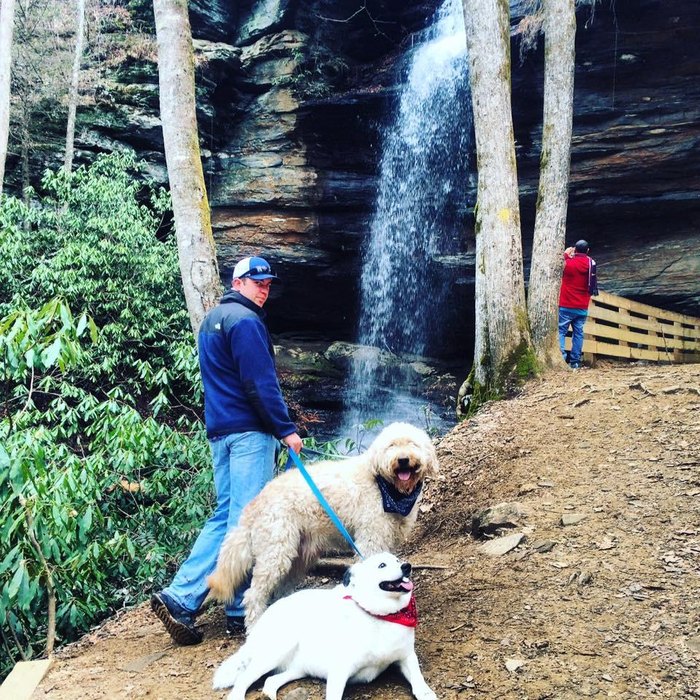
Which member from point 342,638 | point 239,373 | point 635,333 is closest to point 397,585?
point 342,638

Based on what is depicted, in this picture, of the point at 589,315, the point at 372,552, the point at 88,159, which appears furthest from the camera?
the point at 88,159

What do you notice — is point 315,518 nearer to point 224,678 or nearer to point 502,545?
point 224,678

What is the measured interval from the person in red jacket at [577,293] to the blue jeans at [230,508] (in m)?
7.50

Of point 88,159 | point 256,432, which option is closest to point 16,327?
point 256,432

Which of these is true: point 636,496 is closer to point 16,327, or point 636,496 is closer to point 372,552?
point 372,552

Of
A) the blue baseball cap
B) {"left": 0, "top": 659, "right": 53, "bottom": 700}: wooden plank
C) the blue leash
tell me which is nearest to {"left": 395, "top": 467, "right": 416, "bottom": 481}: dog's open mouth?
the blue leash

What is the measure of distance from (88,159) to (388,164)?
791cm

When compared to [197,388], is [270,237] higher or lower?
higher

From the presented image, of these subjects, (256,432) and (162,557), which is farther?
(162,557)

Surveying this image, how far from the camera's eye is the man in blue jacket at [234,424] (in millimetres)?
4164

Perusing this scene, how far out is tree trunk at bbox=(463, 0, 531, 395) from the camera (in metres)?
8.02

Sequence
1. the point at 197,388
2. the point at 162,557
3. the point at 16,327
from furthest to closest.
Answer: the point at 197,388 < the point at 162,557 < the point at 16,327

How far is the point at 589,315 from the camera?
454 inches

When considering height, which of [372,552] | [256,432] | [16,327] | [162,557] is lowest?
[162,557]
